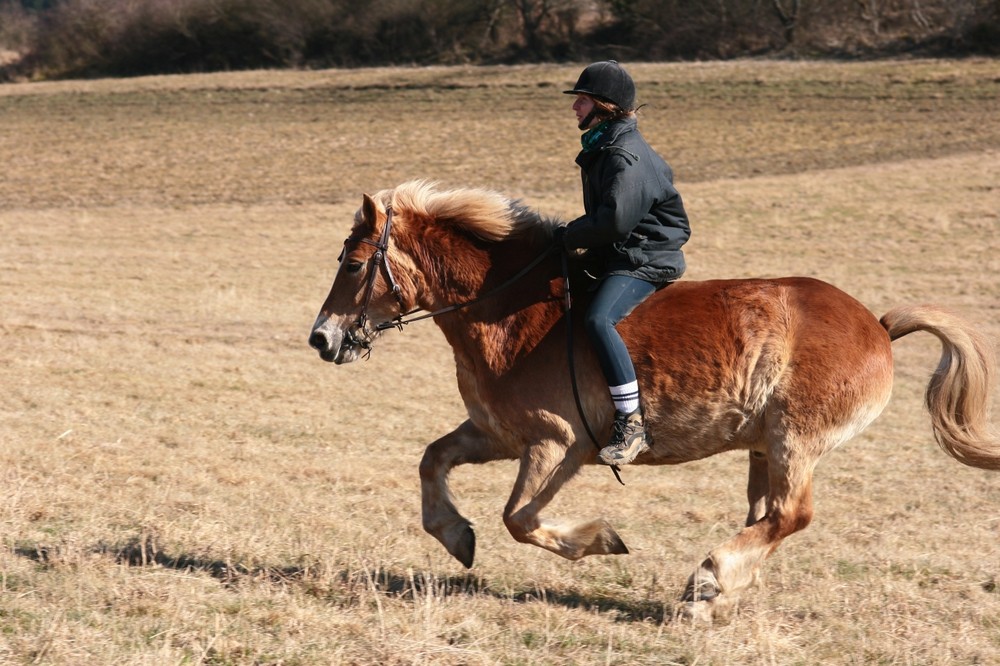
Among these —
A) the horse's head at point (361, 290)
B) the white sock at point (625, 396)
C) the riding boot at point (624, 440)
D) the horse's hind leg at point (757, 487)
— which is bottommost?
the horse's hind leg at point (757, 487)

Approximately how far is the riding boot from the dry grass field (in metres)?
0.76

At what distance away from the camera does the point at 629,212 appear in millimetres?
5801

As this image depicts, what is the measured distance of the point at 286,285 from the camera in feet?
58.8

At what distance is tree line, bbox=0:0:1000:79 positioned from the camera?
4659 centimetres

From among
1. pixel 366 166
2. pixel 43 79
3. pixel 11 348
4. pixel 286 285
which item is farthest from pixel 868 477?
pixel 43 79

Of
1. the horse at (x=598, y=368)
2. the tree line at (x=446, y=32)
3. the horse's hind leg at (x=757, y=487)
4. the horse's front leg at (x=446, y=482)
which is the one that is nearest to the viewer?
the horse at (x=598, y=368)

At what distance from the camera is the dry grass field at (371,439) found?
526 centimetres

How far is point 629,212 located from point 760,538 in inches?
68.3

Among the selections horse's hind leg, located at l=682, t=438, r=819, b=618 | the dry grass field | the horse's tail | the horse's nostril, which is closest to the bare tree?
the dry grass field

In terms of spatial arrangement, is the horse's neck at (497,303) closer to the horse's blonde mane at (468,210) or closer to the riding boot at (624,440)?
the horse's blonde mane at (468,210)

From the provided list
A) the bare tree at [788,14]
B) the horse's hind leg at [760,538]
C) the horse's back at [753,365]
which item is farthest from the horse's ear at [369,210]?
the bare tree at [788,14]

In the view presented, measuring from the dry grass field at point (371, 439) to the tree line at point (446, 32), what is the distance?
15.3 meters

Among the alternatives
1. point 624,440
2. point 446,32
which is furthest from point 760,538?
point 446,32

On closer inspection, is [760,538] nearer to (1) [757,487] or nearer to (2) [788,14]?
(1) [757,487]
